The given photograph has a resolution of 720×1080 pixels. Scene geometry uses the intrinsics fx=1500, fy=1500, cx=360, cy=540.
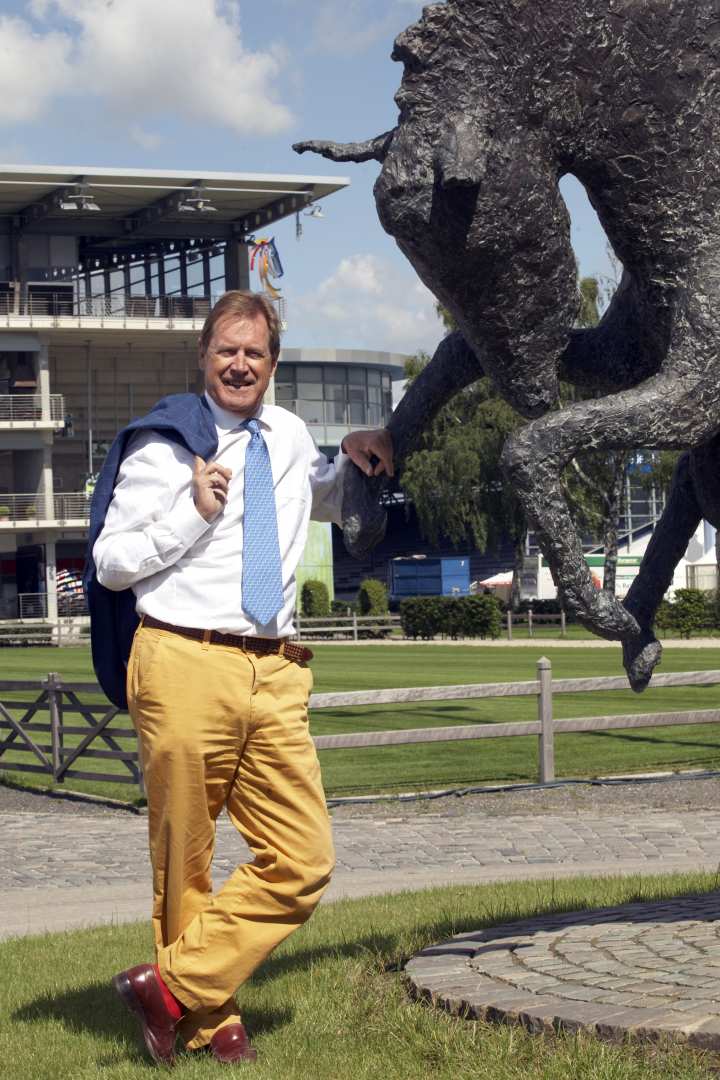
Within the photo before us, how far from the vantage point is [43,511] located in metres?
54.8

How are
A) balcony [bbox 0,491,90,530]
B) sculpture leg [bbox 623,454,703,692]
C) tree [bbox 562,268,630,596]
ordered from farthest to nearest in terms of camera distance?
balcony [bbox 0,491,90,530] → tree [bbox 562,268,630,596] → sculpture leg [bbox 623,454,703,692]

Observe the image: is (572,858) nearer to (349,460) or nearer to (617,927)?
(617,927)

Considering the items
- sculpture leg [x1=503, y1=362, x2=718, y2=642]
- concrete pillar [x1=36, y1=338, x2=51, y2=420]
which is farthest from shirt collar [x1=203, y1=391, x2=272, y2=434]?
concrete pillar [x1=36, y1=338, x2=51, y2=420]

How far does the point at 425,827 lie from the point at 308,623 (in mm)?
35212

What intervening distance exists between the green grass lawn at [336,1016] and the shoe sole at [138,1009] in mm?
43

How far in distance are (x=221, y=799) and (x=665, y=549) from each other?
1937 mm

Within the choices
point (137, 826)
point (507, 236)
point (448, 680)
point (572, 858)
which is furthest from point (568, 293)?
point (448, 680)

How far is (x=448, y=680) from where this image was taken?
24297 millimetres

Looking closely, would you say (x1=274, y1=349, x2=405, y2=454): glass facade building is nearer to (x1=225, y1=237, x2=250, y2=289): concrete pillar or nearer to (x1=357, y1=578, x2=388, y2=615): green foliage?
(x1=225, y1=237, x2=250, y2=289): concrete pillar

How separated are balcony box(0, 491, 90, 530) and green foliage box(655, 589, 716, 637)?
79.8ft

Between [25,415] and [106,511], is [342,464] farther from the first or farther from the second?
[25,415]

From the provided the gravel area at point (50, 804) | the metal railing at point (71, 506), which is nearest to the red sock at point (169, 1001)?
the gravel area at point (50, 804)

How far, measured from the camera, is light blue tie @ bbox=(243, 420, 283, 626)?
14.4 ft

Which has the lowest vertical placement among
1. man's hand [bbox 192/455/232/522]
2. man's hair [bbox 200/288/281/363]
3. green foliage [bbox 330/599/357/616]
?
green foliage [bbox 330/599/357/616]
